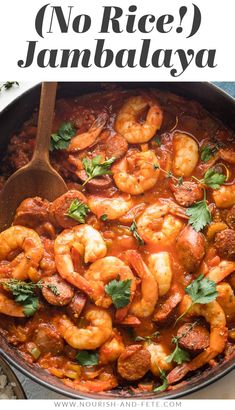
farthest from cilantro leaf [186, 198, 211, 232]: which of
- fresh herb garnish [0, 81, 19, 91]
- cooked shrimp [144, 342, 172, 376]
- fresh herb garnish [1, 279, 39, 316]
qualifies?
fresh herb garnish [0, 81, 19, 91]

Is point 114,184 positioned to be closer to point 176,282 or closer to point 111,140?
point 111,140

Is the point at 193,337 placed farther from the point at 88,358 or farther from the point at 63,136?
the point at 63,136

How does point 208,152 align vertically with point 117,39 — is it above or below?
below

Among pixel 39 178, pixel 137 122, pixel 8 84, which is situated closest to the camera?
pixel 39 178

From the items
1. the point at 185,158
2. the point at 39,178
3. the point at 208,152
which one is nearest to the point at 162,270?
the point at 185,158

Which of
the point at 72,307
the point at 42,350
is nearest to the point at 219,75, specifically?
the point at 72,307

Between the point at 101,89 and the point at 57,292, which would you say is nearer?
the point at 57,292

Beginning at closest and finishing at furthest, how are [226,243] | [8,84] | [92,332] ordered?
[92,332] → [226,243] → [8,84]

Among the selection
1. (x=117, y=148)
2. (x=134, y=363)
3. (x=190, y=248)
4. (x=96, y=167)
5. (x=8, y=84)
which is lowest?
(x=134, y=363)

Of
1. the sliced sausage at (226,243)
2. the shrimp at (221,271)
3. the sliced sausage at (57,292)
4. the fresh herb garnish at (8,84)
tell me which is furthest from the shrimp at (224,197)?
the fresh herb garnish at (8,84)
